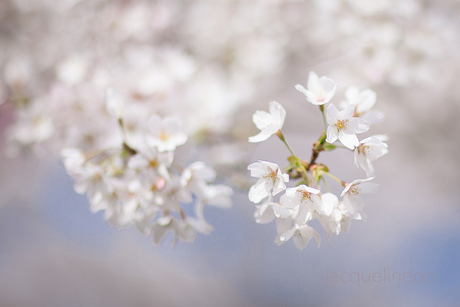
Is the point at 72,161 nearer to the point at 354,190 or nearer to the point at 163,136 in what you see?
the point at 163,136

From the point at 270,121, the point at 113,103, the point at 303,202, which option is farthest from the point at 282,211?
the point at 113,103

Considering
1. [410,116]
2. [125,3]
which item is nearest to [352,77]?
[410,116]

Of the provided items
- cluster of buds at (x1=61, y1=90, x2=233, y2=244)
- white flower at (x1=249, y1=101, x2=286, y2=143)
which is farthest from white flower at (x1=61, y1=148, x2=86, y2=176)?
white flower at (x1=249, y1=101, x2=286, y2=143)

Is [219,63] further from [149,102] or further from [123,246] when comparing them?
[123,246]

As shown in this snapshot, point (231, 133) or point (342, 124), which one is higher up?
point (231, 133)

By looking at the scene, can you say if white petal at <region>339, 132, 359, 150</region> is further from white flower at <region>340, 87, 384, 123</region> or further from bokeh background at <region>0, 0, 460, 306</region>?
bokeh background at <region>0, 0, 460, 306</region>

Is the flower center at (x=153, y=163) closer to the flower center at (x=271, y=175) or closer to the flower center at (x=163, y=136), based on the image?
the flower center at (x=163, y=136)
